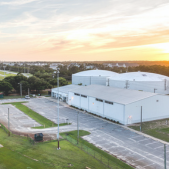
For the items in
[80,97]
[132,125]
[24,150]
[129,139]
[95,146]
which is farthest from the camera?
[80,97]

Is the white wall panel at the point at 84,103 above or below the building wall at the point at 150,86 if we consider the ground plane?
below

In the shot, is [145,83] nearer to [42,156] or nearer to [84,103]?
[84,103]

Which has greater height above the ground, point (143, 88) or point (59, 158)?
point (143, 88)

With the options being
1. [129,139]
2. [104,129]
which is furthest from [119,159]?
[104,129]

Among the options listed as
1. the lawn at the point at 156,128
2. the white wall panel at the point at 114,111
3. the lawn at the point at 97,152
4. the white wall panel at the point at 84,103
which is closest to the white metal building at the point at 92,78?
the white wall panel at the point at 84,103

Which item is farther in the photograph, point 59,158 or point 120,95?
point 120,95

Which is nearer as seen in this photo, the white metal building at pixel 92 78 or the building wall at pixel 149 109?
the building wall at pixel 149 109

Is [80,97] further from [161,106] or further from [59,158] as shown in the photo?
→ [59,158]

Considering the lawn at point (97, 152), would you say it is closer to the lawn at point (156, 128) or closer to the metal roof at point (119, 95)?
the lawn at point (156, 128)

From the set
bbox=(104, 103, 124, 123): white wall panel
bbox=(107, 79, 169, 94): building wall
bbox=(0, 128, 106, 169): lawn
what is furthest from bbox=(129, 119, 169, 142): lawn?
bbox=(107, 79, 169, 94): building wall
